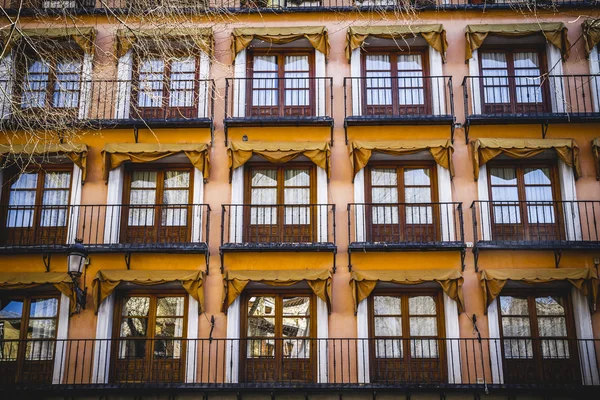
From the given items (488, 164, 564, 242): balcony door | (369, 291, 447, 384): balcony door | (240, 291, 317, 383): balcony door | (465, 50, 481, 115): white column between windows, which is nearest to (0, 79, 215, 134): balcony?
(240, 291, 317, 383): balcony door

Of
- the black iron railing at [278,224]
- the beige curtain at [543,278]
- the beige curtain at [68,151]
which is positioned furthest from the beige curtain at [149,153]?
the beige curtain at [543,278]

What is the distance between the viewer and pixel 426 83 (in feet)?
56.4

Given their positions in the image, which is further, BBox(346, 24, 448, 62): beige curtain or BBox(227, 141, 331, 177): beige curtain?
BBox(346, 24, 448, 62): beige curtain

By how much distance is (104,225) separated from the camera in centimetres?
1614

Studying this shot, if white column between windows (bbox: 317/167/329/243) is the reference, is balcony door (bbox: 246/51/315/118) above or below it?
above

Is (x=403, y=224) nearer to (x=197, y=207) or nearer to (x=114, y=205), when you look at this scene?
(x=197, y=207)

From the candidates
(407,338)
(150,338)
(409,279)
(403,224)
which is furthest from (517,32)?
(150,338)

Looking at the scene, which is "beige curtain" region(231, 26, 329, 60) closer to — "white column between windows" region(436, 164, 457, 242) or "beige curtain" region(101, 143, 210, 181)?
"beige curtain" region(101, 143, 210, 181)

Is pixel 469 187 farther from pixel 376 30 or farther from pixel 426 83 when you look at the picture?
pixel 376 30

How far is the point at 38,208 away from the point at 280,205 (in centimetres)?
621

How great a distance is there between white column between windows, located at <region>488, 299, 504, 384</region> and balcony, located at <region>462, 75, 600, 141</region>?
4600 millimetres

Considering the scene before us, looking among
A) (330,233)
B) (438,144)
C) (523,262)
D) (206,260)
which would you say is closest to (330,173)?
(330,233)

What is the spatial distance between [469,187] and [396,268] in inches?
111

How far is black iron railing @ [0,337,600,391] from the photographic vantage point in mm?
14883
